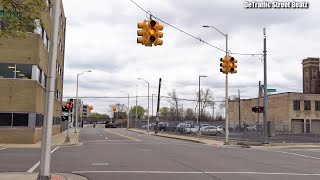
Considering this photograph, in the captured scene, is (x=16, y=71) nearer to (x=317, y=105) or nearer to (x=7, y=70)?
(x=7, y=70)

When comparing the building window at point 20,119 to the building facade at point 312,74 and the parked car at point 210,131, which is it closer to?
the parked car at point 210,131

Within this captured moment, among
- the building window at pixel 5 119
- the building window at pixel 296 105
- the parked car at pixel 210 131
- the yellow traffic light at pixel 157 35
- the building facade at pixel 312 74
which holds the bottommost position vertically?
the parked car at pixel 210 131

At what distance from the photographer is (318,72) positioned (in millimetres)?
93062

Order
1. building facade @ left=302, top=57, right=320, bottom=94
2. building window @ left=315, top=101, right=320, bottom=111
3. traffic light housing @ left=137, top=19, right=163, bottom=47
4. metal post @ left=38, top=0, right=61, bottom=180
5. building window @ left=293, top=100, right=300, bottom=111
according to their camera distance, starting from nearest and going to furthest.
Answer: metal post @ left=38, top=0, right=61, bottom=180 < traffic light housing @ left=137, top=19, right=163, bottom=47 < building window @ left=293, top=100, right=300, bottom=111 < building window @ left=315, top=101, right=320, bottom=111 < building facade @ left=302, top=57, right=320, bottom=94

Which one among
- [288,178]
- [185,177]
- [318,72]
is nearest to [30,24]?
[185,177]

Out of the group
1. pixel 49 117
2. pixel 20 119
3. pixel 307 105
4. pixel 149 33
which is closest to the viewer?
pixel 49 117

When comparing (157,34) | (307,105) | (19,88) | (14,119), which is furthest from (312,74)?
(157,34)

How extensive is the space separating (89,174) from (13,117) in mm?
20979

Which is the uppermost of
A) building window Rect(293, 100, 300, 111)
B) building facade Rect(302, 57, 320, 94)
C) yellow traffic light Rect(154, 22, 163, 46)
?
building facade Rect(302, 57, 320, 94)

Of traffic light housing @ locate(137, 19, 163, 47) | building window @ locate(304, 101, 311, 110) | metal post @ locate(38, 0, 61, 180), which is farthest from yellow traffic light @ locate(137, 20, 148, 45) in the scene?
building window @ locate(304, 101, 311, 110)

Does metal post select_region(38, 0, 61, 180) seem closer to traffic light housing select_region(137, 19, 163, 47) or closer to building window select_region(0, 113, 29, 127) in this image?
traffic light housing select_region(137, 19, 163, 47)

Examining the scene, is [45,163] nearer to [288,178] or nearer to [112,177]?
[112,177]

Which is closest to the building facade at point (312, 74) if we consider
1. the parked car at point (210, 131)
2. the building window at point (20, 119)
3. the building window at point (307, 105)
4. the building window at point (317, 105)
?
the building window at point (317, 105)

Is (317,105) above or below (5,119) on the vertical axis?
above
